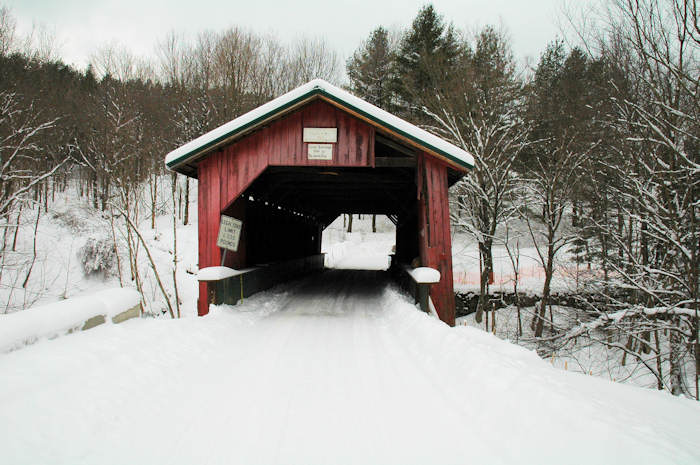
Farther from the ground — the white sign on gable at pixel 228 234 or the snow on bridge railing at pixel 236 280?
the white sign on gable at pixel 228 234

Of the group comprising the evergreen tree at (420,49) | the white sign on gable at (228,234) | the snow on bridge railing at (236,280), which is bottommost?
the snow on bridge railing at (236,280)

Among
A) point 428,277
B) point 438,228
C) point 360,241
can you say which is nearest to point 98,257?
point 438,228

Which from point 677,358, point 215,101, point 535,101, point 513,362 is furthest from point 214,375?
point 215,101


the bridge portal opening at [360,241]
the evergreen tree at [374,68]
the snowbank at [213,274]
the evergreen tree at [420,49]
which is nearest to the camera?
the snowbank at [213,274]

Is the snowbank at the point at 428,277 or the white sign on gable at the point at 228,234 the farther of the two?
the white sign on gable at the point at 228,234

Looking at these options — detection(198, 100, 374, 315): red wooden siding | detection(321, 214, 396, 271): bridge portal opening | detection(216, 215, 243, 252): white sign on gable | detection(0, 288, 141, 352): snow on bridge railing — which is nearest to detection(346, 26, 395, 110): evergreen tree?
detection(321, 214, 396, 271): bridge portal opening

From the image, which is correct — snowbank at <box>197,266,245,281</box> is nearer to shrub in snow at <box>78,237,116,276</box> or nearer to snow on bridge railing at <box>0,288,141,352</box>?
snow on bridge railing at <box>0,288,141,352</box>

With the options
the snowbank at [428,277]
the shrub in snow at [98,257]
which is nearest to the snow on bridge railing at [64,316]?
the snowbank at [428,277]

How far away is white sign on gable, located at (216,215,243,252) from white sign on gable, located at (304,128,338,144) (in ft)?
7.35

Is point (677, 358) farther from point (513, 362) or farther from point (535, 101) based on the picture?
point (535, 101)

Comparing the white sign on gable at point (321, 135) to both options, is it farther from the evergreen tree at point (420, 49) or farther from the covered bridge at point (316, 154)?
the evergreen tree at point (420, 49)

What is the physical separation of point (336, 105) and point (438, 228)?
323 centimetres

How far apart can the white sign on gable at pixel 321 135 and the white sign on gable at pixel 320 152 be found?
0.13m

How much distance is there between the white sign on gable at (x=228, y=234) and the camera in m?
7.50
